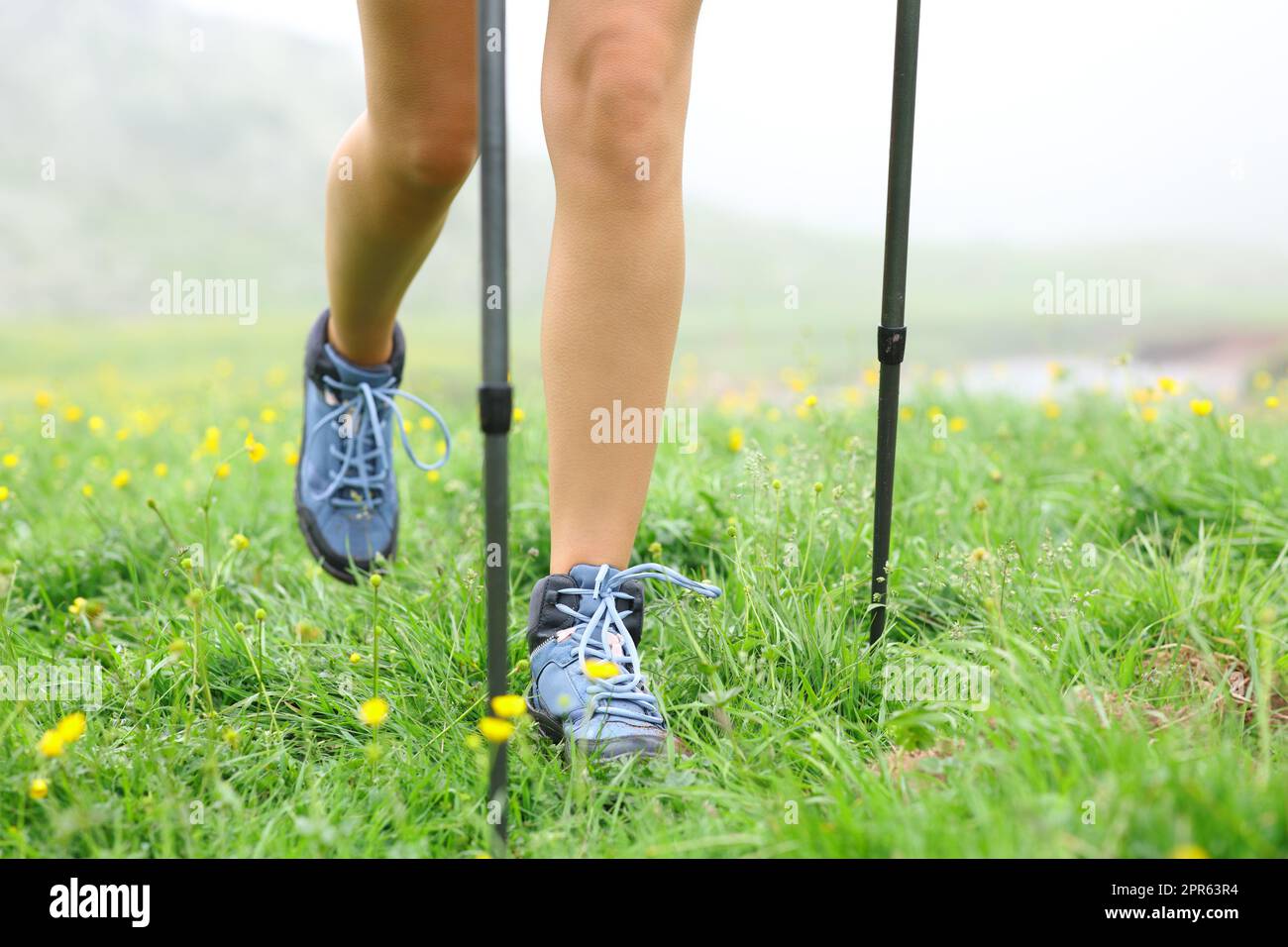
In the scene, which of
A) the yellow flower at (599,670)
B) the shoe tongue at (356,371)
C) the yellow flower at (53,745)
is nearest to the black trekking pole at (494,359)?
the yellow flower at (599,670)

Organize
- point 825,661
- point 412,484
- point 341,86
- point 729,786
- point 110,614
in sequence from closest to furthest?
point 729,786, point 825,661, point 110,614, point 412,484, point 341,86

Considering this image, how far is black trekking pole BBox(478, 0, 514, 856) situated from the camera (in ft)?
3.72

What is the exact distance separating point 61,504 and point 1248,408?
145 inches

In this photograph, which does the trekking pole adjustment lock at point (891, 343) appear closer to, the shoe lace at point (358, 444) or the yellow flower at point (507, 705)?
the yellow flower at point (507, 705)

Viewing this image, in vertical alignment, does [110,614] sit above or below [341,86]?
below

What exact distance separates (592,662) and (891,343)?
66 cm

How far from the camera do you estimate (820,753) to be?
1408 mm

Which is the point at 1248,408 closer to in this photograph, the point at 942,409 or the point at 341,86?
the point at 942,409

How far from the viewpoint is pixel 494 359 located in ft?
3.78

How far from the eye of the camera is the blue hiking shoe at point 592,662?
142cm

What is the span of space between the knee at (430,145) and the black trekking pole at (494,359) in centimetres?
66

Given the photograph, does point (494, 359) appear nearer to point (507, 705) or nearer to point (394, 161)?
point (507, 705)

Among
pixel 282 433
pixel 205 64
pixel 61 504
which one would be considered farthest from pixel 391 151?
pixel 205 64

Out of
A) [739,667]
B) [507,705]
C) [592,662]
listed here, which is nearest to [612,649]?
[592,662]
